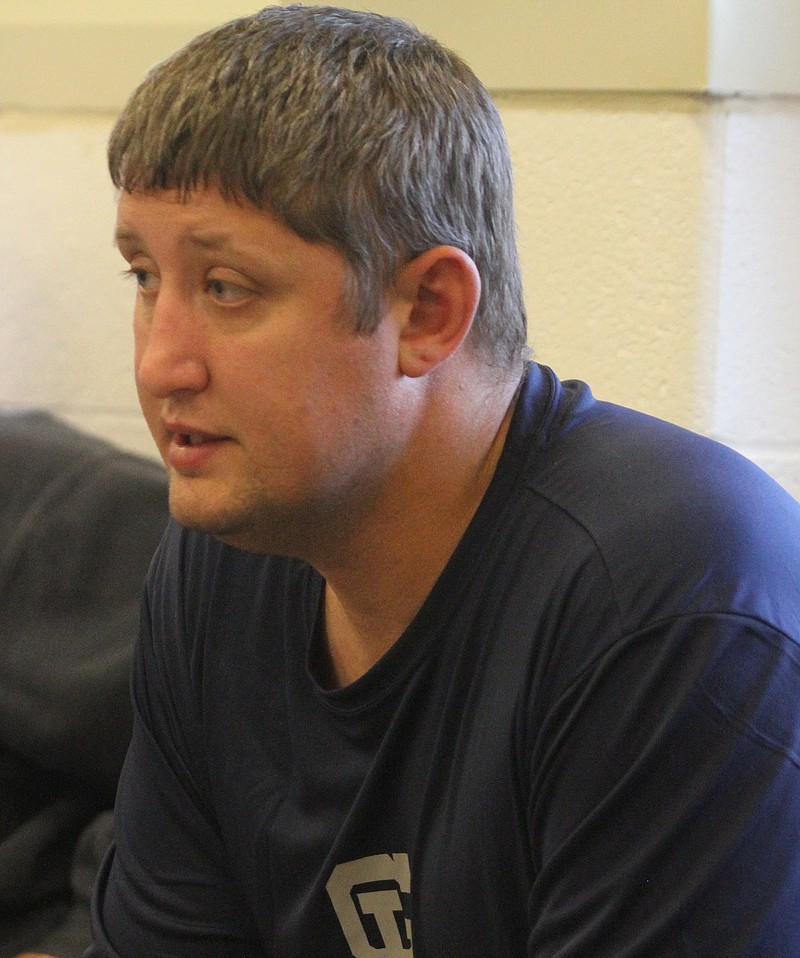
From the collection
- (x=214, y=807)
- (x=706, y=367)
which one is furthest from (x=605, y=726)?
(x=706, y=367)

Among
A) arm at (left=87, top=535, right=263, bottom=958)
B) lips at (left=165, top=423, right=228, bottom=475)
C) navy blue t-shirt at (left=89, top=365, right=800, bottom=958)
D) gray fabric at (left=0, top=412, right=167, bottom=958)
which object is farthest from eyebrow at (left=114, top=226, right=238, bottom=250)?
gray fabric at (left=0, top=412, right=167, bottom=958)

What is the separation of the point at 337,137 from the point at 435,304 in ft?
0.45

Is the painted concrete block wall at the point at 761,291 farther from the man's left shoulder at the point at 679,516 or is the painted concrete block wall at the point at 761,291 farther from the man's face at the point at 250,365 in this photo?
the man's face at the point at 250,365

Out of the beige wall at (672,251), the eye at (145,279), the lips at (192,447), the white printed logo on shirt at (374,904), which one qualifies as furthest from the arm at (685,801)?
the beige wall at (672,251)

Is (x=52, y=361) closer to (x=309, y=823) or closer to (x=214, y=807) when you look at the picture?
(x=214, y=807)

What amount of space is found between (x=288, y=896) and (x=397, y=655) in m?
0.23

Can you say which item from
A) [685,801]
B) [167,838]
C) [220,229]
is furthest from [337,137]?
[167,838]

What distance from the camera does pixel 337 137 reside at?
0.82 m

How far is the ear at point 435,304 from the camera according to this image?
2.85 feet

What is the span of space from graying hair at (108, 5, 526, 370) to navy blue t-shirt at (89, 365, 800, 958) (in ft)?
0.53

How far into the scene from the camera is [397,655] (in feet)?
2.92

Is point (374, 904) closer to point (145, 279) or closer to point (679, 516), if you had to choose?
point (679, 516)

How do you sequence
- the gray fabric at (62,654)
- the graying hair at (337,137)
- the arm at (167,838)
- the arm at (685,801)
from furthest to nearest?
1. the gray fabric at (62,654)
2. the arm at (167,838)
3. the graying hair at (337,137)
4. the arm at (685,801)

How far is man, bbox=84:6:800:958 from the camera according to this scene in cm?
72
